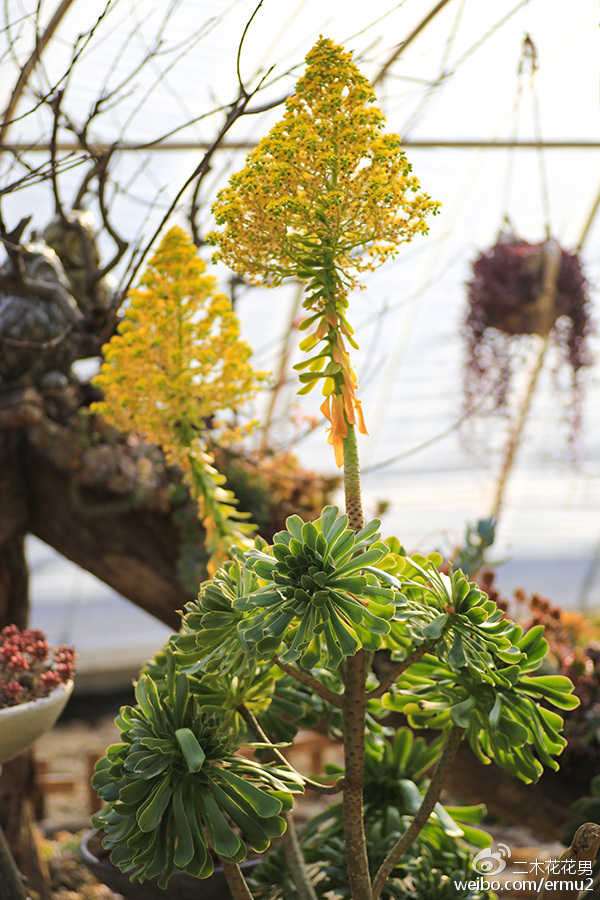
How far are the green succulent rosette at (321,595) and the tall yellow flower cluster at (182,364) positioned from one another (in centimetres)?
47

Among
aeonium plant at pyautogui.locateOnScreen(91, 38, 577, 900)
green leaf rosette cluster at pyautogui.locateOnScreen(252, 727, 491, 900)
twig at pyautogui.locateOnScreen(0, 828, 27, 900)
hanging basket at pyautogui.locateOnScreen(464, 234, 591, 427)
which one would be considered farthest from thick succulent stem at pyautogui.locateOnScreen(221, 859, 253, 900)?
hanging basket at pyautogui.locateOnScreen(464, 234, 591, 427)

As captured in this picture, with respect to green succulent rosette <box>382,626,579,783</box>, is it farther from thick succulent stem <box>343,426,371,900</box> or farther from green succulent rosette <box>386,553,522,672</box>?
thick succulent stem <box>343,426,371,900</box>

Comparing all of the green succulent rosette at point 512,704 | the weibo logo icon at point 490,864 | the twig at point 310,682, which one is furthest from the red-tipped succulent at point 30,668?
the weibo logo icon at point 490,864

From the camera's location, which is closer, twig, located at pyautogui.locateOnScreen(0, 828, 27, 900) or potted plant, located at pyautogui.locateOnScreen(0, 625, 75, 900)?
potted plant, located at pyautogui.locateOnScreen(0, 625, 75, 900)

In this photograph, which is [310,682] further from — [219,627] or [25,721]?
[25,721]

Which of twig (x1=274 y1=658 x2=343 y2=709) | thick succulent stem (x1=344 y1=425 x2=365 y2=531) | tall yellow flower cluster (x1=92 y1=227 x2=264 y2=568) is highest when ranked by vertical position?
tall yellow flower cluster (x1=92 y1=227 x2=264 y2=568)

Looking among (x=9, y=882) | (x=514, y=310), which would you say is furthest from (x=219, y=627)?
(x=514, y=310)

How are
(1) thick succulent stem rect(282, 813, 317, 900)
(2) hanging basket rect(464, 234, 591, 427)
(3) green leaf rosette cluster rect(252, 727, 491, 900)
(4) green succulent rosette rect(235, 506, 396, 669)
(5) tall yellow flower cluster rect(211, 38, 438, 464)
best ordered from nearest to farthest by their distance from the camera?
(4) green succulent rosette rect(235, 506, 396, 669), (5) tall yellow flower cluster rect(211, 38, 438, 464), (1) thick succulent stem rect(282, 813, 317, 900), (3) green leaf rosette cluster rect(252, 727, 491, 900), (2) hanging basket rect(464, 234, 591, 427)

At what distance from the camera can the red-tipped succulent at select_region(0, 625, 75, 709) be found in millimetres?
1739

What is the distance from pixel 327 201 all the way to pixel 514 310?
147 centimetres

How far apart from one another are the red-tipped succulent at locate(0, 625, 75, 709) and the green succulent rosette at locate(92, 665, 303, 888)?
35 cm

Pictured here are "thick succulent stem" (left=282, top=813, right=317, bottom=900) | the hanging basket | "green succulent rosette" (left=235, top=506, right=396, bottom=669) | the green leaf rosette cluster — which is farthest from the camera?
the hanging basket

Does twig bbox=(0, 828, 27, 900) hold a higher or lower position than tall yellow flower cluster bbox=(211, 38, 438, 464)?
lower

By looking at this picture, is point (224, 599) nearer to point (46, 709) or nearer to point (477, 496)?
point (46, 709)
